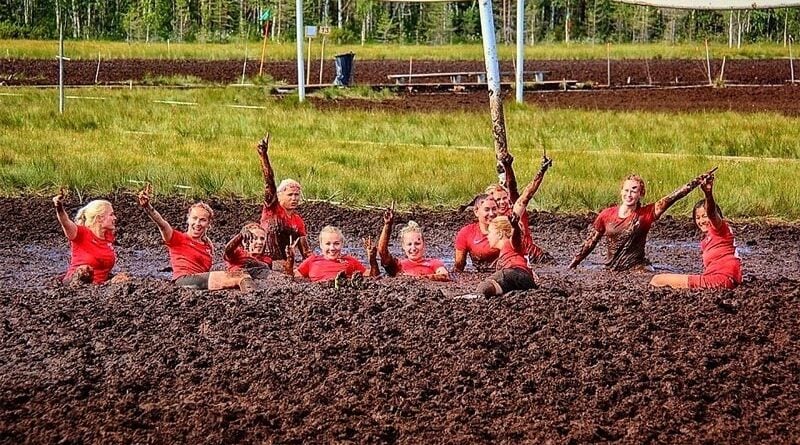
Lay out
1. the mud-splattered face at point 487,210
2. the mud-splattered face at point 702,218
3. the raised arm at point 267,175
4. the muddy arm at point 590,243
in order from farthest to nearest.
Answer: the muddy arm at point 590,243 → the mud-splattered face at point 487,210 → the raised arm at point 267,175 → the mud-splattered face at point 702,218

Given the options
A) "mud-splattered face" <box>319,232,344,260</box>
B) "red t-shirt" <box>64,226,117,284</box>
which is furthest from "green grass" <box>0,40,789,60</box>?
"mud-splattered face" <box>319,232,344,260</box>

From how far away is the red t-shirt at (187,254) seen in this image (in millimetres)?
9805

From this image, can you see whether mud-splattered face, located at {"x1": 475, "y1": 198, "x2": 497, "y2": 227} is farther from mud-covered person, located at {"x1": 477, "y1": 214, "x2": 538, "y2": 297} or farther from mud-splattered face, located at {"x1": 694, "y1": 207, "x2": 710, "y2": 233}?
mud-splattered face, located at {"x1": 694, "y1": 207, "x2": 710, "y2": 233}

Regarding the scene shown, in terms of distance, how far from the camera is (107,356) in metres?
7.22

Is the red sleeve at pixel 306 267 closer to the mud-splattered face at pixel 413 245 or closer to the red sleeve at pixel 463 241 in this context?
the mud-splattered face at pixel 413 245

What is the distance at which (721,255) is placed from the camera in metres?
9.19

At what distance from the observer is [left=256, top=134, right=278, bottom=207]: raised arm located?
9758mm

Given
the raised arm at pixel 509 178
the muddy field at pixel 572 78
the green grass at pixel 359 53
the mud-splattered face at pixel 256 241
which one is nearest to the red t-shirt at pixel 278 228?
the mud-splattered face at pixel 256 241

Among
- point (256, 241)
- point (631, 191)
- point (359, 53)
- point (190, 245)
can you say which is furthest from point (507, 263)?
point (359, 53)

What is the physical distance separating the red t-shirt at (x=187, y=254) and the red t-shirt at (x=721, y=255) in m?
3.51

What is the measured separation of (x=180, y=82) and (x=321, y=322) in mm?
32877

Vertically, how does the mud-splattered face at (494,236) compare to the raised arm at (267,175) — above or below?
below

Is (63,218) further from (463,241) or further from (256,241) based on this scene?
(463,241)

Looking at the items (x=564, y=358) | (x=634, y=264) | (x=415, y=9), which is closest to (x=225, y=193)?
(x=634, y=264)
